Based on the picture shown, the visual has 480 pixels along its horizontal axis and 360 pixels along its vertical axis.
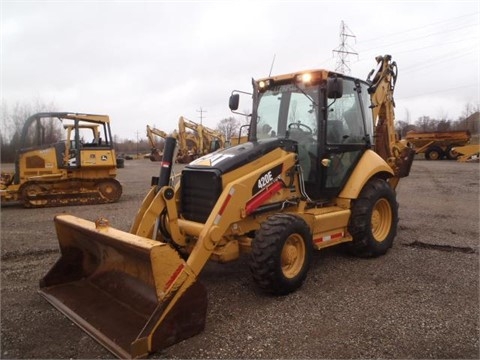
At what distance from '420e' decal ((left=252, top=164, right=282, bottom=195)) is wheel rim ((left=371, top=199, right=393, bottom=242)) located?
1958mm

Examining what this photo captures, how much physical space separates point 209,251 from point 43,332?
167 centimetres

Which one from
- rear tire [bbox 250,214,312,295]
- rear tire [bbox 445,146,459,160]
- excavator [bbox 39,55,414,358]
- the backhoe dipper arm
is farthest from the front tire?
rear tire [bbox 250,214,312,295]

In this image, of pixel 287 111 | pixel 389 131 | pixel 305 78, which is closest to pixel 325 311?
pixel 287 111

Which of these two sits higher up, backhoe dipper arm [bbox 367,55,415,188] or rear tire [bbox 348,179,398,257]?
backhoe dipper arm [bbox 367,55,415,188]

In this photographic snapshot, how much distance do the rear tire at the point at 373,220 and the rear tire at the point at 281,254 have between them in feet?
4.28

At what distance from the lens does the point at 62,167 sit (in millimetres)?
11602

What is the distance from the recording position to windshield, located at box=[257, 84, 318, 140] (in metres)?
5.45

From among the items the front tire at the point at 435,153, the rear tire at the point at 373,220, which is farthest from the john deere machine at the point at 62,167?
the front tire at the point at 435,153

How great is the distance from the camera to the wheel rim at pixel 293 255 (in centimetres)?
444

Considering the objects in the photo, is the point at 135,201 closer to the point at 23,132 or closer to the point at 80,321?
the point at 23,132

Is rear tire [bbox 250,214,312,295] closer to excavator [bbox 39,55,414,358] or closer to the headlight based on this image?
excavator [bbox 39,55,414,358]

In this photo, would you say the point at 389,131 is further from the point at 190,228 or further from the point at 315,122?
the point at 190,228

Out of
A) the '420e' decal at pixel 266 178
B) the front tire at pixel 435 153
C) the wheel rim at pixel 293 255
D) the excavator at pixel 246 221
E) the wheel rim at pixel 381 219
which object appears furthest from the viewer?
the front tire at pixel 435 153

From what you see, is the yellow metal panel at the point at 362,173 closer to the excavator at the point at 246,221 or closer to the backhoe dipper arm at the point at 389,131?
the excavator at the point at 246,221
